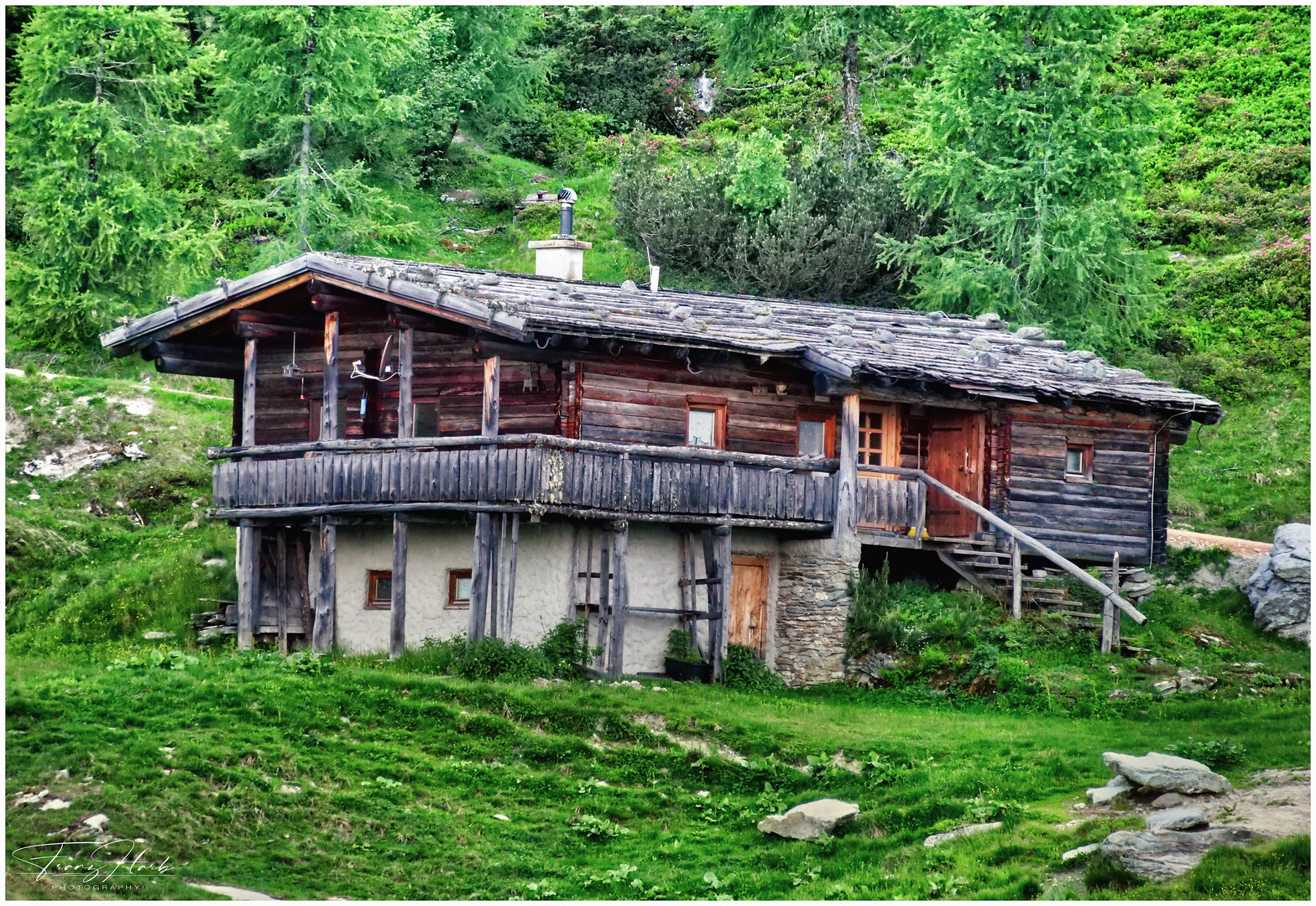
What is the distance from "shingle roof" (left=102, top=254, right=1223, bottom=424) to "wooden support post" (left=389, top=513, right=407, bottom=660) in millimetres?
3642

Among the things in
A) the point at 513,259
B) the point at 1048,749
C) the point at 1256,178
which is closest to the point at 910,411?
the point at 1048,749

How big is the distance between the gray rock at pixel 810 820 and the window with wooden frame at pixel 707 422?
10320mm

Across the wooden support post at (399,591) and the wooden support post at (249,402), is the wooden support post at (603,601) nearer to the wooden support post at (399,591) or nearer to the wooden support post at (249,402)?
the wooden support post at (399,591)

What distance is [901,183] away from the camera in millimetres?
46438

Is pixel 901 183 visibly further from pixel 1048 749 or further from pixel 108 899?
pixel 108 899

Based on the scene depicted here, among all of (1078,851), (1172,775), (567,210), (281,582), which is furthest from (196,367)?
(1078,851)

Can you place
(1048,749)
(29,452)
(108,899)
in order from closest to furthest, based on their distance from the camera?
1. (108,899)
2. (1048,749)
3. (29,452)

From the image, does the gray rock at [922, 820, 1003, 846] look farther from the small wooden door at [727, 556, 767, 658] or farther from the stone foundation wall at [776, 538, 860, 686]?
the small wooden door at [727, 556, 767, 658]

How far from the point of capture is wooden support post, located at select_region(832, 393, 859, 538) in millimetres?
31469

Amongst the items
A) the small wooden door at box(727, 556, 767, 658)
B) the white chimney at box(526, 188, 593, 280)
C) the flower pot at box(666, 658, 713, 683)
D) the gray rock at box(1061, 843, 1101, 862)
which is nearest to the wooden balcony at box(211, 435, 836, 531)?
the small wooden door at box(727, 556, 767, 658)

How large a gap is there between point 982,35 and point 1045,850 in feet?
86.8

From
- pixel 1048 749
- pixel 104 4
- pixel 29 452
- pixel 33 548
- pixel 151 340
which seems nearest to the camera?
pixel 1048 749

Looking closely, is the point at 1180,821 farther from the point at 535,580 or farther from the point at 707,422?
the point at 707,422

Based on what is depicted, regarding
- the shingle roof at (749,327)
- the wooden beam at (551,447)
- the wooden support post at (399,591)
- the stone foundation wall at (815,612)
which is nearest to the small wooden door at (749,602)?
the stone foundation wall at (815,612)
